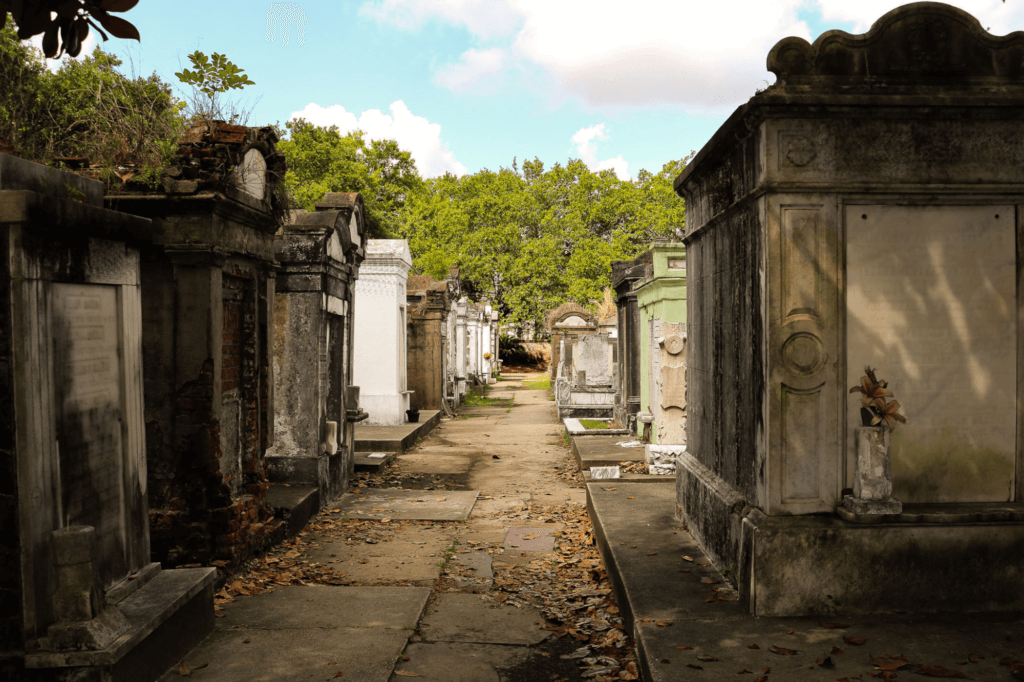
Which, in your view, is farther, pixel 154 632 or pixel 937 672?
pixel 154 632

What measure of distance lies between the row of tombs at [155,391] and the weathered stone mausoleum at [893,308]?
10.2 ft

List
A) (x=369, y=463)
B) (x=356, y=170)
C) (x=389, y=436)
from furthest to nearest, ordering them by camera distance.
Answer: (x=356, y=170) < (x=389, y=436) < (x=369, y=463)

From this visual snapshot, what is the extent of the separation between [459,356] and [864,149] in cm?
1904

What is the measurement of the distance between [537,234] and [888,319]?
36.5 m

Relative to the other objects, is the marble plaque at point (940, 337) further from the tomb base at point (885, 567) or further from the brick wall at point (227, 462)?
the brick wall at point (227, 462)

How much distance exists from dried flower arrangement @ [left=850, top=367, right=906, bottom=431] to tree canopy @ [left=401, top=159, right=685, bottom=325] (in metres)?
31.7

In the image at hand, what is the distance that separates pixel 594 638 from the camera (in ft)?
14.2

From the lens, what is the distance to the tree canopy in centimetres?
3653

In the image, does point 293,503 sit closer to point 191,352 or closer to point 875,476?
point 191,352

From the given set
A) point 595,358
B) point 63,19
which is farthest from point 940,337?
point 595,358

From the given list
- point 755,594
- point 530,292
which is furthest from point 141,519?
point 530,292

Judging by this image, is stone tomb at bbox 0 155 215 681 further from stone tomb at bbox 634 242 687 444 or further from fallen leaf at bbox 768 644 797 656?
stone tomb at bbox 634 242 687 444

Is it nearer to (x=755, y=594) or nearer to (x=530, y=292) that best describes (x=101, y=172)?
(x=755, y=594)

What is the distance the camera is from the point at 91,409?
11.1 feet
